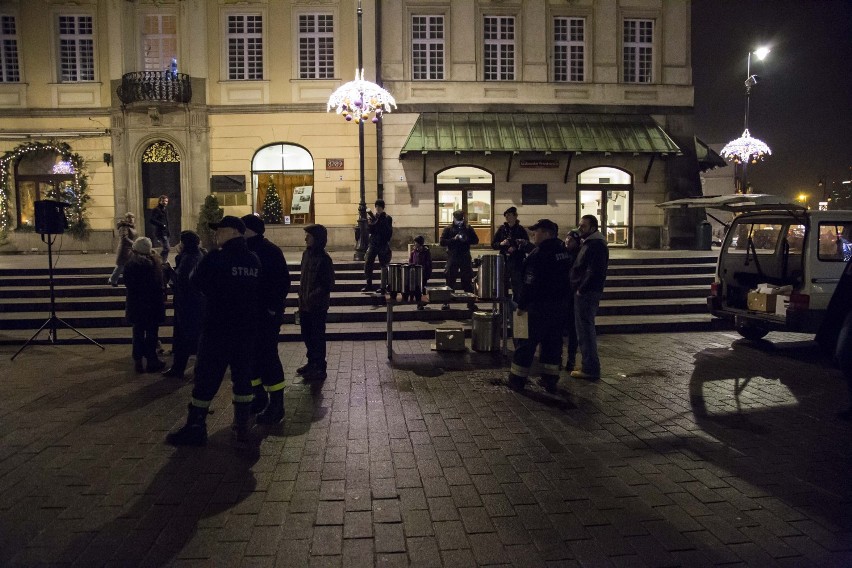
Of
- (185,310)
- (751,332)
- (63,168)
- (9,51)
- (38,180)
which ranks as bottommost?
(751,332)

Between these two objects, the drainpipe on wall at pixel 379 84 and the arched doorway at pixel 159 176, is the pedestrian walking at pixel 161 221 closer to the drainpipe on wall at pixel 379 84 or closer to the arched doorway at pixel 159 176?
the arched doorway at pixel 159 176

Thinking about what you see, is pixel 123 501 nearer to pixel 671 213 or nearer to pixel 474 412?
pixel 474 412

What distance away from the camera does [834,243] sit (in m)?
9.25

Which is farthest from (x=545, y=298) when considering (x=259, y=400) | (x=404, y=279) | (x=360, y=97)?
(x=360, y=97)

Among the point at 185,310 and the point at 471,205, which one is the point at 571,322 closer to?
the point at 185,310

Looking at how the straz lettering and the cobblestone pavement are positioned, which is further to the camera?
the straz lettering

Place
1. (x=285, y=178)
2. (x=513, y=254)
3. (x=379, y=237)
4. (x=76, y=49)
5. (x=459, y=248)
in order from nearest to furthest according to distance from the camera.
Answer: (x=513, y=254) → (x=459, y=248) → (x=379, y=237) → (x=76, y=49) → (x=285, y=178)

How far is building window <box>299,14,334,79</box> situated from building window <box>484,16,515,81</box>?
5113mm

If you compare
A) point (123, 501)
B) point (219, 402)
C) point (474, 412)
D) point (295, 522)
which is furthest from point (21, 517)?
point (474, 412)

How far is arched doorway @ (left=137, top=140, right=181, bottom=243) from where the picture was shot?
68.5 ft

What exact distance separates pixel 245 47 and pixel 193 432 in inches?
707

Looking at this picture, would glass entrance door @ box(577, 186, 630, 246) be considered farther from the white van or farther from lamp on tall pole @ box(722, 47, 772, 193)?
the white van

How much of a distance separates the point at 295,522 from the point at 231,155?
18478 mm

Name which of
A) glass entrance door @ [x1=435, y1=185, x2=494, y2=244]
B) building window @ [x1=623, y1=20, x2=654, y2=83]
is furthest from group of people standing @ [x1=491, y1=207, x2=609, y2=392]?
building window @ [x1=623, y1=20, x2=654, y2=83]
